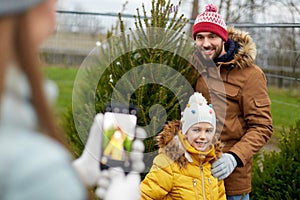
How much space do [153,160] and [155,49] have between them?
0.69 m

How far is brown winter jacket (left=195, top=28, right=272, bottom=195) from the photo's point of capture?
332 cm

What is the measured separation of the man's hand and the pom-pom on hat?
17cm

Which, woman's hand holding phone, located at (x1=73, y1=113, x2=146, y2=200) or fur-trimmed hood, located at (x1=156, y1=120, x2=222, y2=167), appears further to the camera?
fur-trimmed hood, located at (x1=156, y1=120, x2=222, y2=167)

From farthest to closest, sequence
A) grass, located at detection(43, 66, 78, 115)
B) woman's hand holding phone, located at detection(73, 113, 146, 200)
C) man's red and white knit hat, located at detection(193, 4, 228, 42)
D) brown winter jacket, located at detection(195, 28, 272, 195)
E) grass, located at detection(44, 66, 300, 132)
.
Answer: grass, located at detection(43, 66, 78, 115), grass, located at detection(44, 66, 300, 132), man's red and white knit hat, located at detection(193, 4, 228, 42), brown winter jacket, located at detection(195, 28, 272, 195), woman's hand holding phone, located at detection(73, 113, 146, 200)

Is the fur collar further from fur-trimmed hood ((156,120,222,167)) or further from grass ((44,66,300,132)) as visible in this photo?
grass ((44,66,300,132))

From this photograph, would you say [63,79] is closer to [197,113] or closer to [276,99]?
[276,99]

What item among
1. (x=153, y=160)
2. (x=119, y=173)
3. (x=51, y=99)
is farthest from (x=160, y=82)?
(x=51, y=99)

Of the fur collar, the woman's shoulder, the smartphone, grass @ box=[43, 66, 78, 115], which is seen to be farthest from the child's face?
grass @ box=[43, 66, 78, 115]

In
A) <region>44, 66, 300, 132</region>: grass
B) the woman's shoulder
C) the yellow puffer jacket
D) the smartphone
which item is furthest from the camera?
<region>44, 66, 300, 132</region>: grass

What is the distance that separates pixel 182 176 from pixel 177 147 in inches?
6.7

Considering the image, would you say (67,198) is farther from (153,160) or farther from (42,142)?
(153,160)

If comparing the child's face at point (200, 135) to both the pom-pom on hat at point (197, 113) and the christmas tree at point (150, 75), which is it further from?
the christmas tree at point (150, 75)

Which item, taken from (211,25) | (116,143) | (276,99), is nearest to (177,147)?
(211,25)

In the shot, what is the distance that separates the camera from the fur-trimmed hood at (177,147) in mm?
3172
